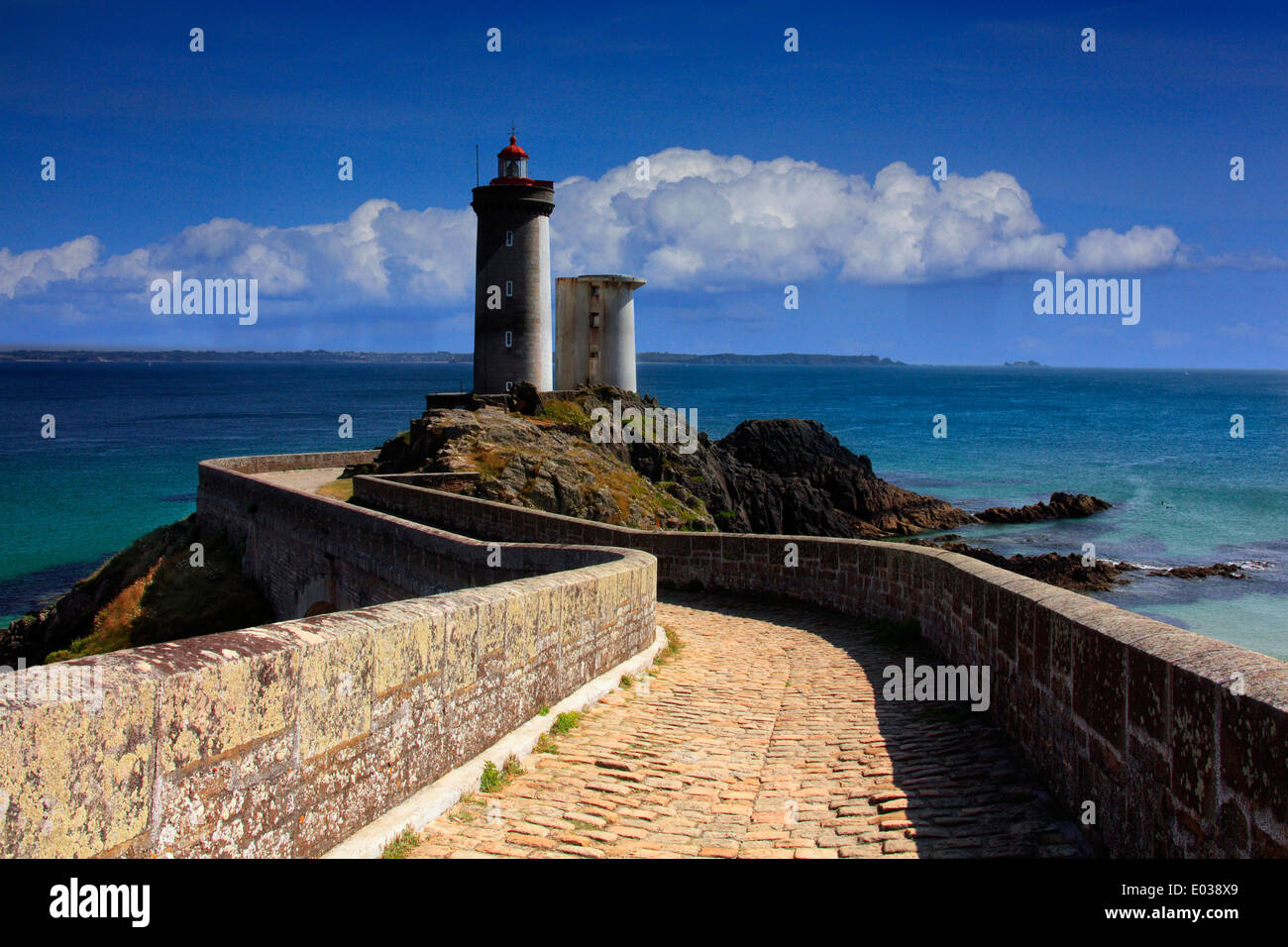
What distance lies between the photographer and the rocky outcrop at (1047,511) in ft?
153

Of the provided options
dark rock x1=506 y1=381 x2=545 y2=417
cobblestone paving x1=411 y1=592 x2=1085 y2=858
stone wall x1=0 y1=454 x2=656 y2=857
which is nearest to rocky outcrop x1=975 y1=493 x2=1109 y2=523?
dark rock x1=506 y1=381 x2=545 y2=417

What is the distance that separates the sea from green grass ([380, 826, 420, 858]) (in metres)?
26.4

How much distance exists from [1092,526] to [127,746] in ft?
156

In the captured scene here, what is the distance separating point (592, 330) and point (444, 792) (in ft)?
130

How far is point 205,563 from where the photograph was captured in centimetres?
2581

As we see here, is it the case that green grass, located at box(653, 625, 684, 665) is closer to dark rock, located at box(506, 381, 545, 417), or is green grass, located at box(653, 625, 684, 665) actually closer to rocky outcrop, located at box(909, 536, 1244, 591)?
rocky outcrop, located at box(909, 536, 1244, 591)

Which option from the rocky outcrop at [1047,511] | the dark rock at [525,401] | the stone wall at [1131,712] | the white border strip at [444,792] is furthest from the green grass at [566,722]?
the rocky outcrop at [1047,511]

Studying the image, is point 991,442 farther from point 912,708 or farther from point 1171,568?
point 912,708

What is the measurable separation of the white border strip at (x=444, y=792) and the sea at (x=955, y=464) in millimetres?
24611

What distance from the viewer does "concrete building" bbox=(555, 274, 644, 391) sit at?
4347 cm

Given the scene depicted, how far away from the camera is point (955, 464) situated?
76.2 meters

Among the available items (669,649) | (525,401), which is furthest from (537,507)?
(669,649)

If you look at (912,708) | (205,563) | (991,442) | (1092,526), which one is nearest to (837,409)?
(991,442)
